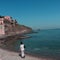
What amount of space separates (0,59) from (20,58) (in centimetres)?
240

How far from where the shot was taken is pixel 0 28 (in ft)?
315

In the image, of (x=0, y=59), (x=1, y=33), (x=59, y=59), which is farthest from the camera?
(x=1, y=33)

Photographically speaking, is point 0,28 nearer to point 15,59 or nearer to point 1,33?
point 1,33

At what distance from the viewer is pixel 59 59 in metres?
23.9

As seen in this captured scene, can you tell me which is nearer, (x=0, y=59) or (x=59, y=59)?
(x=0, y=59)

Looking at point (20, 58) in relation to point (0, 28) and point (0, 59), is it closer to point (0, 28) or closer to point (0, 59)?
point (0, 59)

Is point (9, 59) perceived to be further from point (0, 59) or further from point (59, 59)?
point (59, 59)

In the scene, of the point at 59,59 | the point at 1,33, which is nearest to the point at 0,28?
the point at 1,33

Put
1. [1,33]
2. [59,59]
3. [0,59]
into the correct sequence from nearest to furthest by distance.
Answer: [0,59] < [59,59] < [1,33]

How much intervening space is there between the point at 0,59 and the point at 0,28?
7536cm

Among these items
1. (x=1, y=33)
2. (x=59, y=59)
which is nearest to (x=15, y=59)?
(x=59, y=59)

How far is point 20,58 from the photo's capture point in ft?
72.6

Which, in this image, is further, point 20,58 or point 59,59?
point 59,59

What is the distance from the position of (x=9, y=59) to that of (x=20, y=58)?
4.41 ft
